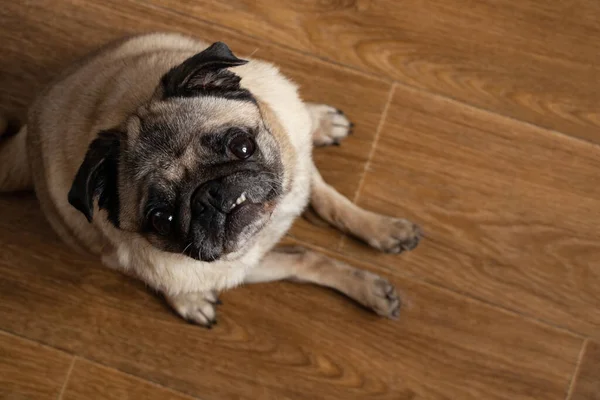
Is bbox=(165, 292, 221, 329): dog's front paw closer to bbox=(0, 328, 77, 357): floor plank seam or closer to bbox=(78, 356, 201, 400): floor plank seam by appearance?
bbox=(78, 356, 201, 400): floor plank seam

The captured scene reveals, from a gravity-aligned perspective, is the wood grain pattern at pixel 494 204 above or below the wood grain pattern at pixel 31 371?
above

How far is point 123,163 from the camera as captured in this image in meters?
2.05

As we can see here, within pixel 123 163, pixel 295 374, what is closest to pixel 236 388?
pixel 295 374

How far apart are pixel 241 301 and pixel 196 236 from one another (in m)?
0.89

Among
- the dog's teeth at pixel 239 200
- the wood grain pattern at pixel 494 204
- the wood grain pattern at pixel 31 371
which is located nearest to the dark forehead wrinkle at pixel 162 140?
the dog's teeth at pixel 239 200

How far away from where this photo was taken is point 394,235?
2697 mm

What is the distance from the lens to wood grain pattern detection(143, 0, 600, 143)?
280 cm

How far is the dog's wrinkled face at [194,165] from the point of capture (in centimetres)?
197

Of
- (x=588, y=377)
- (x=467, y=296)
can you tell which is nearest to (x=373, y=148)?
(x=467, y=296)

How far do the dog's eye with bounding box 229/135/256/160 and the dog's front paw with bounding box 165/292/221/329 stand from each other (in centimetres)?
93

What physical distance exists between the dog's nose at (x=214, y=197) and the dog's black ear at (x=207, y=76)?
331mm

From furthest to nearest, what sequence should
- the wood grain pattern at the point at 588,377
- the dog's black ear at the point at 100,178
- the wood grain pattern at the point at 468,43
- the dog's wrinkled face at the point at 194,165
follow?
1. the wood grain pattern at the point at 468,43
2. the wood grain pattern at the point at 588,377
3. the dog's wrinkled face at the point at 194,165
4. the dog's black ear at the point at 100,178

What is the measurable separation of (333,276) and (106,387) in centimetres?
116

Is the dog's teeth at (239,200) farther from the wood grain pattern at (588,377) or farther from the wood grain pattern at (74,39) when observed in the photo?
the wood grain pattern at (588,377)
